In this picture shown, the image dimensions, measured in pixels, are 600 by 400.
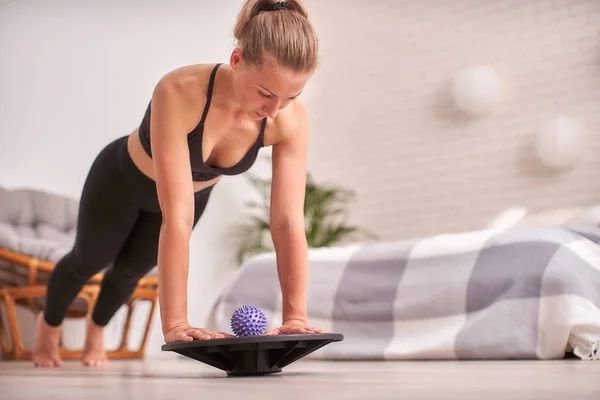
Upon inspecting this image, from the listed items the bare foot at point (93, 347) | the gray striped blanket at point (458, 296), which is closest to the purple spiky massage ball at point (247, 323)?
the gray striped blanket at point (458, 296)

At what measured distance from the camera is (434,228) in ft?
15.5

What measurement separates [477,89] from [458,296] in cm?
240

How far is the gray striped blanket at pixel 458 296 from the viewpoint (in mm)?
2047

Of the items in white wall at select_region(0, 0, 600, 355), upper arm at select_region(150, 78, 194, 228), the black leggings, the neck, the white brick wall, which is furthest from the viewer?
the white brick wall

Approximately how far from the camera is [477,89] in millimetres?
4426

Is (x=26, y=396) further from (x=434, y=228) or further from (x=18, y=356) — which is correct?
(x=434, y=228)

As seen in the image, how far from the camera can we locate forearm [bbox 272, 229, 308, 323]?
1.50 m

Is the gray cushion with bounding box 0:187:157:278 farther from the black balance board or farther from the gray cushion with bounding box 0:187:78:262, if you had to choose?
the black balance board

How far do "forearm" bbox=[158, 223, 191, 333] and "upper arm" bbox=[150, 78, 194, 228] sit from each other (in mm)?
31

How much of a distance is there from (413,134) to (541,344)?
2969mm

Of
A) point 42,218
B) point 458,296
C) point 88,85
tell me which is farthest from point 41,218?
point 458,296

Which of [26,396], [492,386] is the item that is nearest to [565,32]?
[492,386]

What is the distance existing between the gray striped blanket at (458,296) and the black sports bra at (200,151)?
947 millimetres

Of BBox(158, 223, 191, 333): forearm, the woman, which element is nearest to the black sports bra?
the woman
